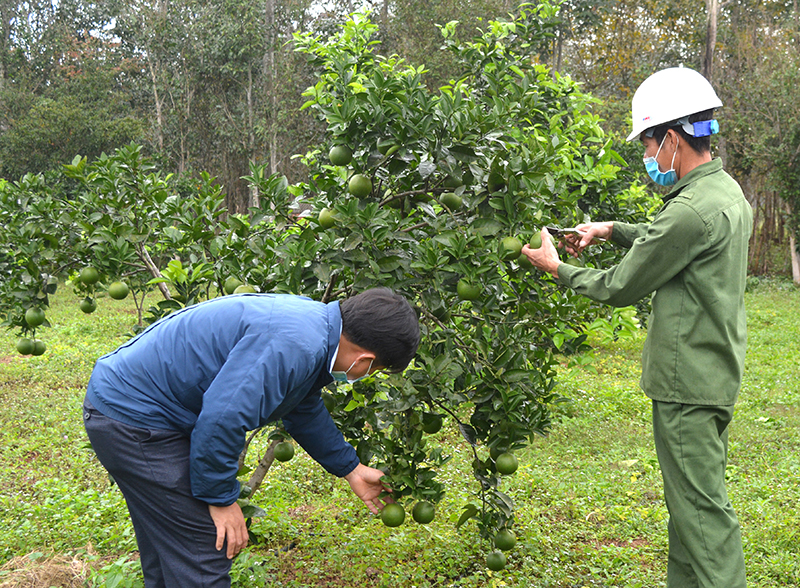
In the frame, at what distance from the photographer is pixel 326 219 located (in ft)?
8.22

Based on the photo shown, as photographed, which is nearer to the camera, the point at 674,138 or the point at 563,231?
the point at 674,138

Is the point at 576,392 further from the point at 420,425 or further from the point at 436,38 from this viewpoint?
the point at 436,38

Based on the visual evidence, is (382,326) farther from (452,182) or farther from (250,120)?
(250,120)

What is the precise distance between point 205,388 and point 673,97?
5.86 ft

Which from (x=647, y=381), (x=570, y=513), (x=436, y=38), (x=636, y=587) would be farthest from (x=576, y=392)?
(x=436, y=38)

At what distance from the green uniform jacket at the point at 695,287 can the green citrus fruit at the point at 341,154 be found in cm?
104

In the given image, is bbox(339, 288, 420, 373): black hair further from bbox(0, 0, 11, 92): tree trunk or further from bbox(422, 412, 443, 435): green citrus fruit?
bbox(0, 0, 11, 92): tree trunk

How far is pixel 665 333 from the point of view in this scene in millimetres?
2371

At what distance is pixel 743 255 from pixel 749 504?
7.61 feet

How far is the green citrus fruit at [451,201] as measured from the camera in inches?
105

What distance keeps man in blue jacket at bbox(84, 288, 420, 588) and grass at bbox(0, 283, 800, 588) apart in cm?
102

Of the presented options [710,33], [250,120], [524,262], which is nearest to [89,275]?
[524,262]

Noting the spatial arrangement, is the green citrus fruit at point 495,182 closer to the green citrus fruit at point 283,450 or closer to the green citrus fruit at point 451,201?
the green citrus fruit at point 451,201

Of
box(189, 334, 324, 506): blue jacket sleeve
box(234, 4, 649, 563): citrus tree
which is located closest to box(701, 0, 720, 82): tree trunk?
box(234, 4, 649, 563): citrus tree
